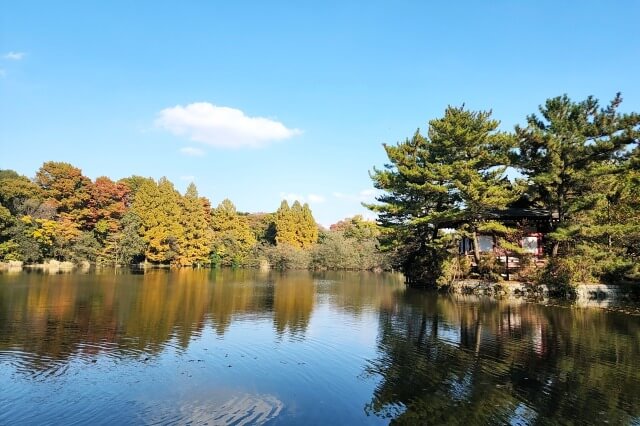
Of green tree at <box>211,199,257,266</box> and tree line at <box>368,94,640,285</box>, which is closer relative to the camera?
tree line at <box>368,94,640,285</box>

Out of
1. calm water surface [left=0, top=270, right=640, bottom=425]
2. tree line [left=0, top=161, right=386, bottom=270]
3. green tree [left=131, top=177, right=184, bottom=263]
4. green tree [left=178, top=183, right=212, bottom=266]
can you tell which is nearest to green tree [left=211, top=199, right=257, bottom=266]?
tree line [left=0, top=161, right=386, bottom=270]

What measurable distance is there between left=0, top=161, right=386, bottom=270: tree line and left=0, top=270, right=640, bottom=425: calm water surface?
1856 cm

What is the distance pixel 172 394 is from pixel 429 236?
23.8 metres

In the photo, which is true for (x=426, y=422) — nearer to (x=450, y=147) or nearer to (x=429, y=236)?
(x=450, y=147)

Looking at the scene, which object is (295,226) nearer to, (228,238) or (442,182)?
(228,238)

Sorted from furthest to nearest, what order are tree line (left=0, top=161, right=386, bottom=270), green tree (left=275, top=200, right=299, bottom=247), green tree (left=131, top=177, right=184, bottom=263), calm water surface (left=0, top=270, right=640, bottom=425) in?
1. green tree (left=275, top=200, right=299, bottom=247)
2. green tree (left=131, top=177, right=184, bottom=263)
3. tree line (left=0, top=161, right=386, bottom=270)
4. calm water surface (left=0, top=270, right=640, bottom=425)

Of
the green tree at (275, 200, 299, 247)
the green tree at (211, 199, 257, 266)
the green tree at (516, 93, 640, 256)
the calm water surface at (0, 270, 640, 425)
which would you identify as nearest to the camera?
the calm water surface at (0, 270, 640, 425)

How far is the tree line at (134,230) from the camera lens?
40906 millimetres

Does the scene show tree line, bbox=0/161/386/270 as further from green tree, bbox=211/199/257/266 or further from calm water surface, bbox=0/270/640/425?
calm water surface, bbox=0/270/640/425

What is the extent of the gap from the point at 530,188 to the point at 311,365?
65.7 feet

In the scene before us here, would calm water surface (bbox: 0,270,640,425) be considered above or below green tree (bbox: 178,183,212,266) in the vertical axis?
below

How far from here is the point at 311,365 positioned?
9.89 metres

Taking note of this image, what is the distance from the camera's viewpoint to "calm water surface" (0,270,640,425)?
696 centimetres

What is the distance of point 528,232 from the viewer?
26531mm
